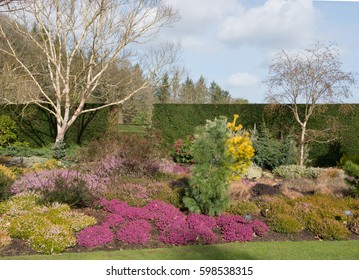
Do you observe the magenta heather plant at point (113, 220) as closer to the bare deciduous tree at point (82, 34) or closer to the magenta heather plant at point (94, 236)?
the magenta heather plant at point (94, 236)

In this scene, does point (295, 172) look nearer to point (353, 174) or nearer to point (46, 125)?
point (353, 174)

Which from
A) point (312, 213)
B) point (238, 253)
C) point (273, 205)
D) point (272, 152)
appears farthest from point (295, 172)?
point (238, 253)

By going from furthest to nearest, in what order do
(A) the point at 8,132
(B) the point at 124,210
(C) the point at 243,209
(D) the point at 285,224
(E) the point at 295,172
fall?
(A) the point at 8,132 < (E) the point at 295,172 < (C) the point at 243,209 < (B) the point at 124,210 < (D) the point at 285,224

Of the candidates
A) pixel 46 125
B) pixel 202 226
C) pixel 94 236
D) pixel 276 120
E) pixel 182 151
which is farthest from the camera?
pixel 46 125

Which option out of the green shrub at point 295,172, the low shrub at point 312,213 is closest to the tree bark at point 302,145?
the green shrub at point 295,172

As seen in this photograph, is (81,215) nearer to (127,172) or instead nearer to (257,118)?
(127,172)

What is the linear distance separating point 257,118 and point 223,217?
32.4 feet

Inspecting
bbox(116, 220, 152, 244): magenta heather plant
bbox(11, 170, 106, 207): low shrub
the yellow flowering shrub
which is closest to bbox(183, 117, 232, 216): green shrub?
the yellow flowering shrub

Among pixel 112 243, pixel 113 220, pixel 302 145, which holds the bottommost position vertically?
pixel 112 243

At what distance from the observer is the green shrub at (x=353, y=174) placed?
8172mm

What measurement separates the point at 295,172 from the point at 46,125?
11902 mm

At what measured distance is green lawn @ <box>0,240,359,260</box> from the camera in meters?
5.35

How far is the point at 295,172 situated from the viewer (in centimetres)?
1334

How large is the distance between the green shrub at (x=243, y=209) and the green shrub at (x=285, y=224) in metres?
0.58
